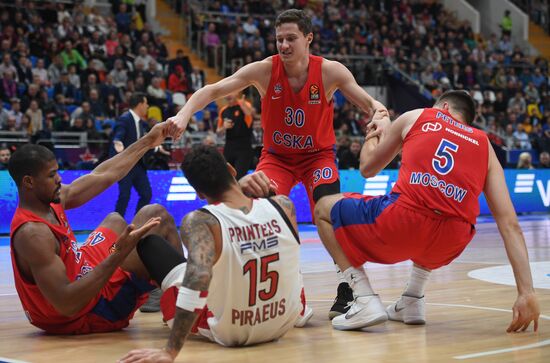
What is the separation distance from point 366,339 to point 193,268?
4.47ft

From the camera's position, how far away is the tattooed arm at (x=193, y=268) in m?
3.80

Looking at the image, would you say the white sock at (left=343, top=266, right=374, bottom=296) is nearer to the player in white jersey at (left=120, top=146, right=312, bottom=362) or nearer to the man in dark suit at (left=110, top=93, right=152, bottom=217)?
the player in white jersey at (left=120, top=146, right=312, bottom=362)

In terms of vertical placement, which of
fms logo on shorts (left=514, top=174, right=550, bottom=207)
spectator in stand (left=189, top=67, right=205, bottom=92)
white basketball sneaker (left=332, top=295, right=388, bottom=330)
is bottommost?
fms logo on shorts (left=514, top=174, right=550, bottom=207)

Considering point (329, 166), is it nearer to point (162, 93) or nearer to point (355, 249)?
point (355, 249)

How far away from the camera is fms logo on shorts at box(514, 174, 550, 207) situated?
674 inches

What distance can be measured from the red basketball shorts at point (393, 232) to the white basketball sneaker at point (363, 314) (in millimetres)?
246

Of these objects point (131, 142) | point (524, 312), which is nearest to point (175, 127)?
point (524, 312)

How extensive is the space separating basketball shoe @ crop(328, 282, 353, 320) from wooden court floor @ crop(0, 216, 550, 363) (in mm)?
87

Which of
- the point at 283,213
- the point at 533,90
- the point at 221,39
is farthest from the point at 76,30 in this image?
the point at 283,213

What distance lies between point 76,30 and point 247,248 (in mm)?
15765

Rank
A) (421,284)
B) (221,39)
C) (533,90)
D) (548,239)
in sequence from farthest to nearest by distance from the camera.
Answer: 1. (533,90)
2. (221,39)
3. (548,239)
4. (421,284)

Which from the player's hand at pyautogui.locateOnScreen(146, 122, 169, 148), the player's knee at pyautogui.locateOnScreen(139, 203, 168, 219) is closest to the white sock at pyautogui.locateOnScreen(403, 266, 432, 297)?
the player's knee at pyautogui.locateOnScreen(139, 203, 168, 219)

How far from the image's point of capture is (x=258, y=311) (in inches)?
169

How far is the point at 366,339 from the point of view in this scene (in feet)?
15.7
